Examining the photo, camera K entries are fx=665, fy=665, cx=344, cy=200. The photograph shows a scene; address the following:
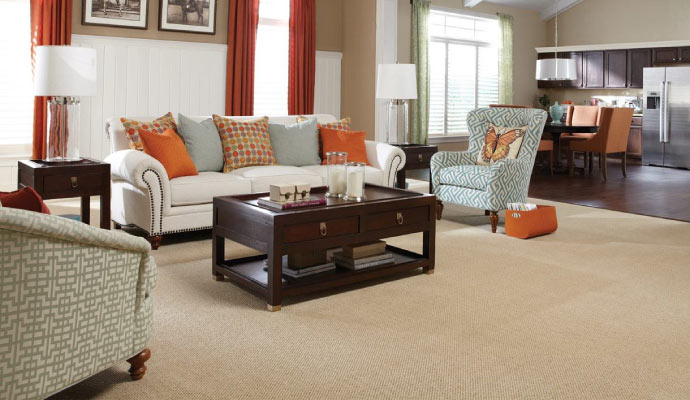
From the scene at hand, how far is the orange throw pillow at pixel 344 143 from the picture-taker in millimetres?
5578

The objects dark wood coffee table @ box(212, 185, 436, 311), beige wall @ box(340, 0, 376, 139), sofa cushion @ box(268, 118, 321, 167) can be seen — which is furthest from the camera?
beige wall @ box(340, 0, 376, 139)

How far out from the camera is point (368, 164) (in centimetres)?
576

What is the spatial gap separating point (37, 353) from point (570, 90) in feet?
37.6

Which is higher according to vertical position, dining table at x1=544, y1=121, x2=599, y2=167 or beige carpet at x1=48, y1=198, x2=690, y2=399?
dining table at x1=544, y1=121, x2=599, y2=167

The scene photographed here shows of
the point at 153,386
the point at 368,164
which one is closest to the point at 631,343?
the point at 153,386

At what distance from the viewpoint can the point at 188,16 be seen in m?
7.24

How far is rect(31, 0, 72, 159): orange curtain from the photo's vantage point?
6.27 meters

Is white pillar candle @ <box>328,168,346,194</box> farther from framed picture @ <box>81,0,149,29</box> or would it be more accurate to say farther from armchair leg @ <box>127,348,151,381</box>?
framed picture @ <box>81,0,149,29</box>

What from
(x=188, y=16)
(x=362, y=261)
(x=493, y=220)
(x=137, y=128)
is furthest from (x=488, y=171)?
(x=188, y=16)

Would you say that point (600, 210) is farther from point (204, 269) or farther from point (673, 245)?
point (204, 269)

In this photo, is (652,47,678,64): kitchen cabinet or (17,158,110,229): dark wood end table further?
(652,47,678,64): kitchen cabinet

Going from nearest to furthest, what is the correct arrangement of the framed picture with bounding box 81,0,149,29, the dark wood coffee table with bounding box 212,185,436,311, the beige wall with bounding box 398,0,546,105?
the dark wood coffee table with bounding box 212,185,436,311
the framed picture with bounding box 81,0,149,29
the beige wall with bounding box 398,0,546,105

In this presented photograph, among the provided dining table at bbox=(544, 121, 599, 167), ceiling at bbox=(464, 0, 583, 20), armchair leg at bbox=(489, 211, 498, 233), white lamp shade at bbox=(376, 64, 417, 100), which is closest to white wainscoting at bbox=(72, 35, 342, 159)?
white lamp shade at bbox=(376, 64, 417, 100)

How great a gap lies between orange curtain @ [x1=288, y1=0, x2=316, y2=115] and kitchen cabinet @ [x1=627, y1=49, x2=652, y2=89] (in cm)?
561
